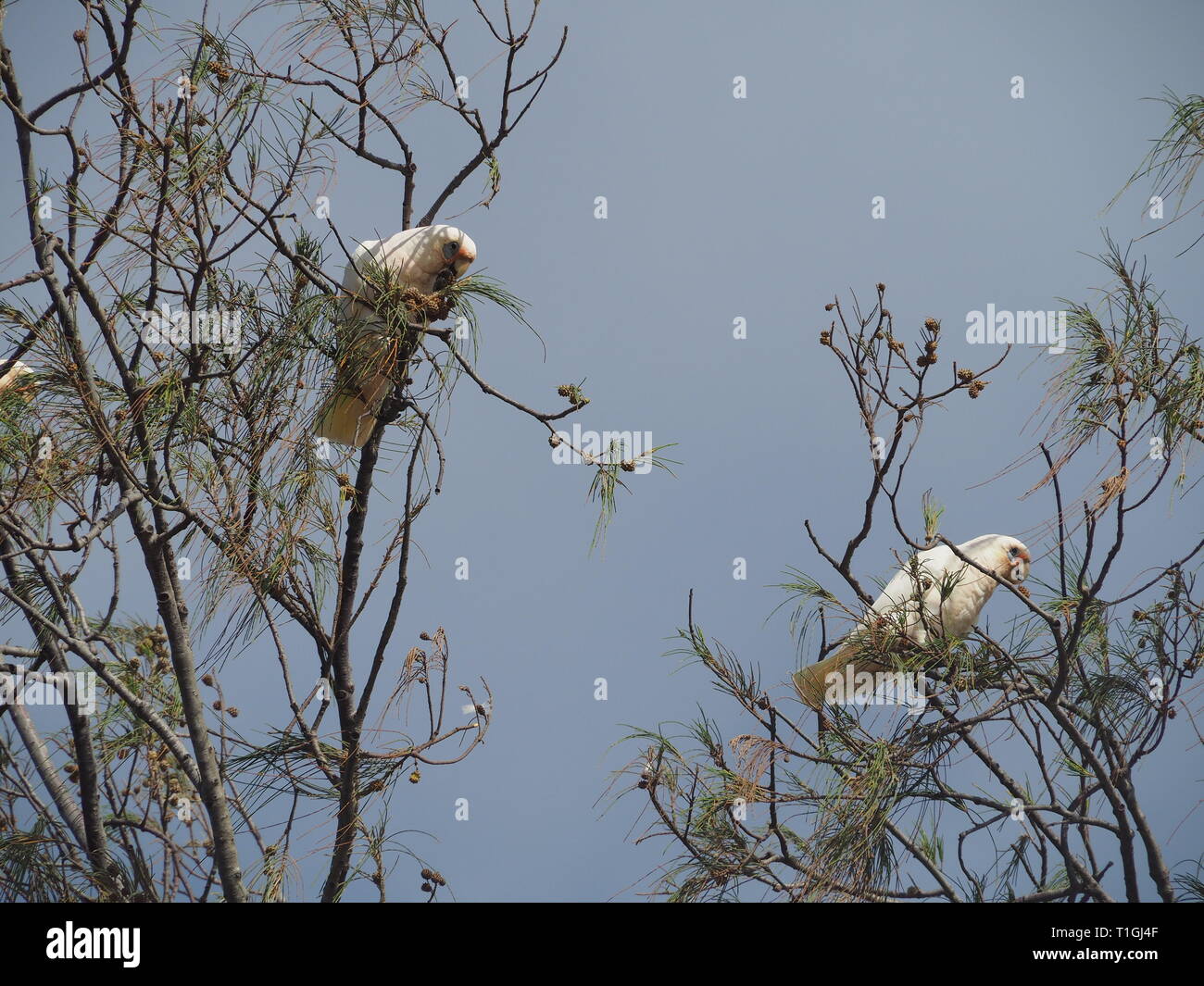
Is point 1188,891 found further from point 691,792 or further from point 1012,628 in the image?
point 691,792

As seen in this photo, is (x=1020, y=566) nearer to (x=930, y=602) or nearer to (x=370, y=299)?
(x=930, y=602)

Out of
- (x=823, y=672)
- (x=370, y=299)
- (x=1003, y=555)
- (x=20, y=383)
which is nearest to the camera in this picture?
(x=370, y=299)

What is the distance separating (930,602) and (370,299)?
1.40m

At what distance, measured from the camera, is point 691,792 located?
2.16m

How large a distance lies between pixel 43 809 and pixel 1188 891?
7.53 ft

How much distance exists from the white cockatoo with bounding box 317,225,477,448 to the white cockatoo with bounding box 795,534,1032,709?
96cm

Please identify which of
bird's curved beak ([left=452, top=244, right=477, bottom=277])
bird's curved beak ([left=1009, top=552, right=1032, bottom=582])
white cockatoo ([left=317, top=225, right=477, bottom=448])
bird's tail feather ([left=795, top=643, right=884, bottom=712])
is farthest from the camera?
bird's curved beak ([left=1009, top=552, right=1032, bottom=582])

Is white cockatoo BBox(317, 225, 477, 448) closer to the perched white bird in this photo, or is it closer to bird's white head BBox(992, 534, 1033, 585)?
the perched white bird

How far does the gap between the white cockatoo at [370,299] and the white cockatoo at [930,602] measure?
96cm

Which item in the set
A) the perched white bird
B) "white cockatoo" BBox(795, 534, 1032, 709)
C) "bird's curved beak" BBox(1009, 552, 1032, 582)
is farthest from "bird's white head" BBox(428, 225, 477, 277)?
"bird's curved beak" BBox(1009, 552, 1032, 582)

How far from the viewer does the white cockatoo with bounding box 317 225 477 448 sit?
73.9 inches

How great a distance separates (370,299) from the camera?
6.16 feet

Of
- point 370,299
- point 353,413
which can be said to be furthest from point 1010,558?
point 370,299
